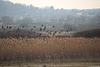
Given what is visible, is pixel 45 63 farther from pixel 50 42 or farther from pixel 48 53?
pixel 50 42

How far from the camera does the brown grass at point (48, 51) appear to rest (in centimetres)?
2148

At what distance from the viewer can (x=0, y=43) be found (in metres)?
23.6

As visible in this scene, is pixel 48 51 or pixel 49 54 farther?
pixel 48 51

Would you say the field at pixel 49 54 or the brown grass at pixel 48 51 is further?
the brown grass at pixel 48 51

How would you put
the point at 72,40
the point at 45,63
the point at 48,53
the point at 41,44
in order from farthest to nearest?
the point at 72,40 → the point at 41,44 → the point at 48,53 → the point at 45,63

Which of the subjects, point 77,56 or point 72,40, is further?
point 72,40

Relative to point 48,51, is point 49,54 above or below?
below

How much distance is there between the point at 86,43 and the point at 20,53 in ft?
23.2

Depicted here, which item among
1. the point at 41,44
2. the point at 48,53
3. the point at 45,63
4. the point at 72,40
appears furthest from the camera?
the point at 72,40

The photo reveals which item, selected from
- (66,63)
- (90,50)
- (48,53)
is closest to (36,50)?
(48,53)

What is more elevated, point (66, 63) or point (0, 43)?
point (0, 43)

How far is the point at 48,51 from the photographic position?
72.9ft

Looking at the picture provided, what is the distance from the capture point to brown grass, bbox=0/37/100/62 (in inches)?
846

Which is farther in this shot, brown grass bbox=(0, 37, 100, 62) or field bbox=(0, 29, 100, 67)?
brown grass bbox=(0, 37, 100, 62)
